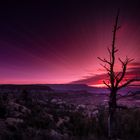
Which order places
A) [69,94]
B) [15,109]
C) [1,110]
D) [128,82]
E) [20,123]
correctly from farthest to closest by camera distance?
[69,94] → [15,109] → [1,110] → [20,123] → [128,82]

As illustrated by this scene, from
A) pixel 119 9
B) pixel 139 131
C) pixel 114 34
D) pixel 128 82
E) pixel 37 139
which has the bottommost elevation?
pixel 139 131

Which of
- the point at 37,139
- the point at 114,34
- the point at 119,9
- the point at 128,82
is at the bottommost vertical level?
the point at 37,139

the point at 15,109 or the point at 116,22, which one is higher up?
the point at 116,22

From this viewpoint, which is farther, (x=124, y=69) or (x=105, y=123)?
(x=105, y=123)

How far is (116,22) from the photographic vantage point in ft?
47.4

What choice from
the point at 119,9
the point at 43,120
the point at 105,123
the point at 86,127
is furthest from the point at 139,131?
the point at 119,9

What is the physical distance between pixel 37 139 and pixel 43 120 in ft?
40.5

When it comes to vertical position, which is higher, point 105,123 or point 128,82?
point 128,82

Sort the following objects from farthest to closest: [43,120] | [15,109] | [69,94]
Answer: [69,94] → [15,109] → [43,120]

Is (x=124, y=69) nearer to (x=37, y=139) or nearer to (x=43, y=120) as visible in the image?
(x=37, y=139)

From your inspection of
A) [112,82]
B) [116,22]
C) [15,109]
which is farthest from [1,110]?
[116,22]

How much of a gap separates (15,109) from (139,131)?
1335 cm

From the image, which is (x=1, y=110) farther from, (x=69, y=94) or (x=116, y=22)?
(x=69, y=94)

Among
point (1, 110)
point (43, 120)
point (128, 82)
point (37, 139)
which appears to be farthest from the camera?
point (43, 120)
